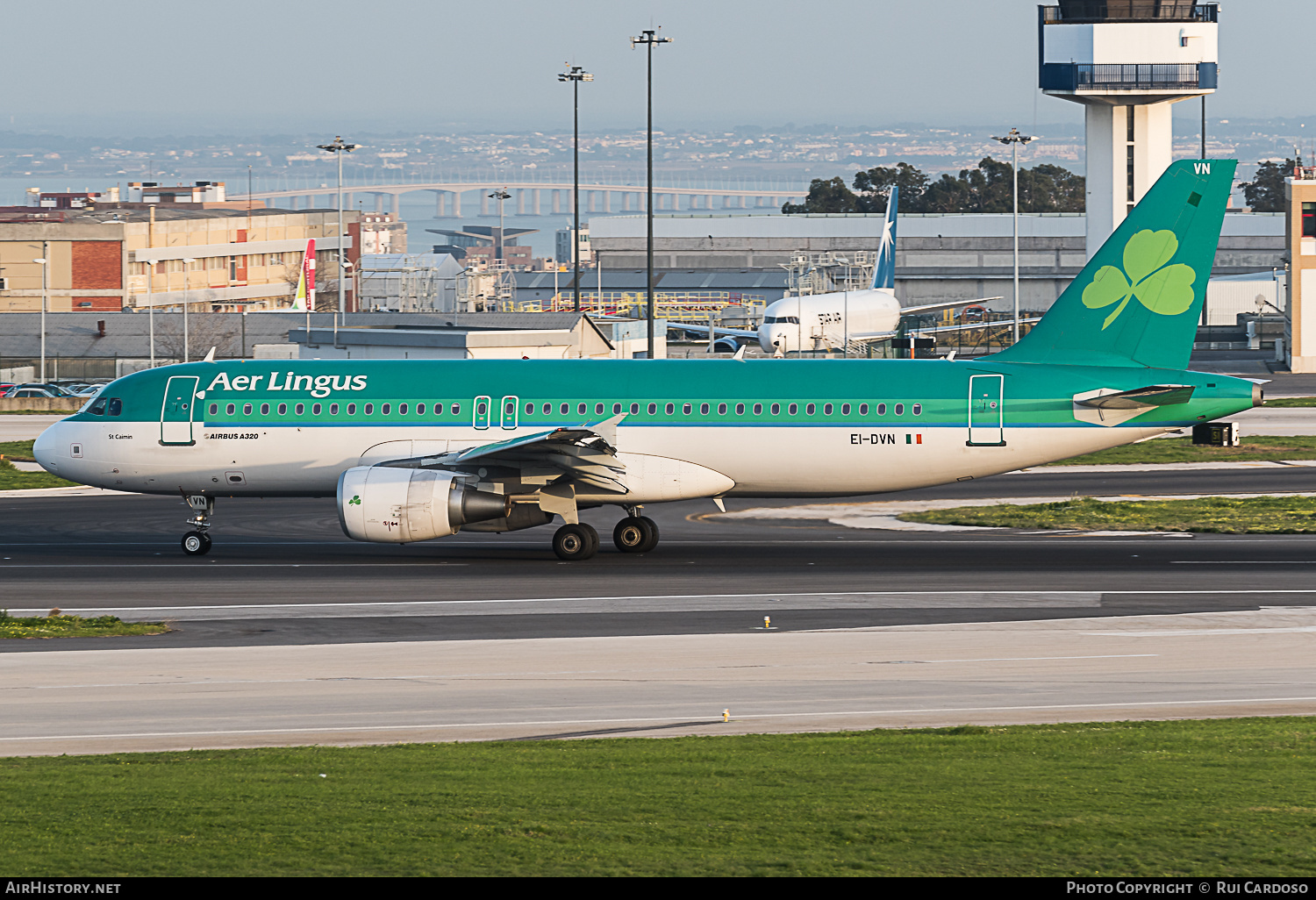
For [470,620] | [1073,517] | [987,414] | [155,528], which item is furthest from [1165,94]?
[470,620]

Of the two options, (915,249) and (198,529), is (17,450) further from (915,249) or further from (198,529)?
(915,249)

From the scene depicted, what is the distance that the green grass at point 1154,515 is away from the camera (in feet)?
121

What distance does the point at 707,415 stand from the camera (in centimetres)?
3225

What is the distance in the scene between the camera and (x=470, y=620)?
25.7 m

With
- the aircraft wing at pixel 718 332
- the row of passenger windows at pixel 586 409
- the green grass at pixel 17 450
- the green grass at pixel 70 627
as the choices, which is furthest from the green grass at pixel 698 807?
the aircraft wing at pixel 718 332

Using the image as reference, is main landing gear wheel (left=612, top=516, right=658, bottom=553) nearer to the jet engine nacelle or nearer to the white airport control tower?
the jet engine nacelle

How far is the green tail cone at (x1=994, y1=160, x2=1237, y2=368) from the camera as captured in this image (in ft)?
106

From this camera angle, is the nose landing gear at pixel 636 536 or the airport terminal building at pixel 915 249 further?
the airport terminal building at pixel 915 249

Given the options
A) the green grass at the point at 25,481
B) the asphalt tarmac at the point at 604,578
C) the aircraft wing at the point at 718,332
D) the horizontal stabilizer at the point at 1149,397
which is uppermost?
the aircraft wing at the point at 718,332

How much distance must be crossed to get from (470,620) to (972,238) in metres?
134

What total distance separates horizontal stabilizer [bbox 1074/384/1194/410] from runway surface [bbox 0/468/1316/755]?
3321mm

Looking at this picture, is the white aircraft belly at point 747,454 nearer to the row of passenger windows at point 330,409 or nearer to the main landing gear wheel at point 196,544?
the row of passenger windows at point 330,409

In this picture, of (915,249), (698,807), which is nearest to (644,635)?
(698,807)

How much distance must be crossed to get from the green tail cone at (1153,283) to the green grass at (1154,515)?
6187 millimetres
